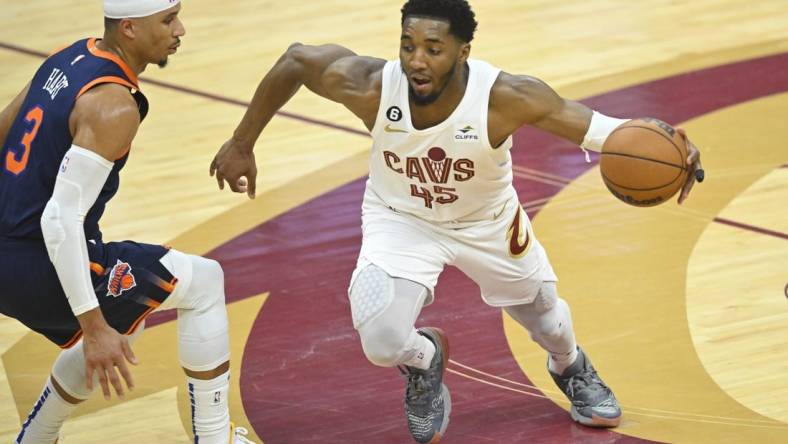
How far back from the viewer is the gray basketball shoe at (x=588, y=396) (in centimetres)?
578

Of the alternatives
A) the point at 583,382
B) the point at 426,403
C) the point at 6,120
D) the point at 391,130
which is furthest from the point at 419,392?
the point at 6,120

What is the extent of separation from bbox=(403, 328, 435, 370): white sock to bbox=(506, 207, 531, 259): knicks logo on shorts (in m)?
0.52

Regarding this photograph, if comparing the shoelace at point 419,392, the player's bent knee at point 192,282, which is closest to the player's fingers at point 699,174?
the shoelace at point 419,392

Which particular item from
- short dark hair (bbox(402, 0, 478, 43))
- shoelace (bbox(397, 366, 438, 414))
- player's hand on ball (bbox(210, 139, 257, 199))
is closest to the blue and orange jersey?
player's hand on ball (bbox(210, 139, 257, 199))

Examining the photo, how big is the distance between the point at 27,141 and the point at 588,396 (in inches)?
101

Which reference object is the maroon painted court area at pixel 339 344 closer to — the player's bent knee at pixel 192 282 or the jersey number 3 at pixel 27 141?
the player's bent knee at pixel 192 282

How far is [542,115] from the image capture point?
5371 mm

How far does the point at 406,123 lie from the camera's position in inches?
215

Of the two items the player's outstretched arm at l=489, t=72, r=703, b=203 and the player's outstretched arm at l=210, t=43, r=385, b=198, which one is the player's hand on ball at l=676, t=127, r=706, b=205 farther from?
the player's outstretched arm at l=210, t=43, r=385, b=198

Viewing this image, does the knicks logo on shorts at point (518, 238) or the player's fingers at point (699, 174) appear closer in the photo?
the player's fingers at point (699, 174)

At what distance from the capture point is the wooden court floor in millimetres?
6062

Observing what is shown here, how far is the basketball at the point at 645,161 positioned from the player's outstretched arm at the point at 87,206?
1.85 meters

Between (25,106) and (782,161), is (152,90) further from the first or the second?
(25,106)

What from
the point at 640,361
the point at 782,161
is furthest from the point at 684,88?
the point at 640,361
